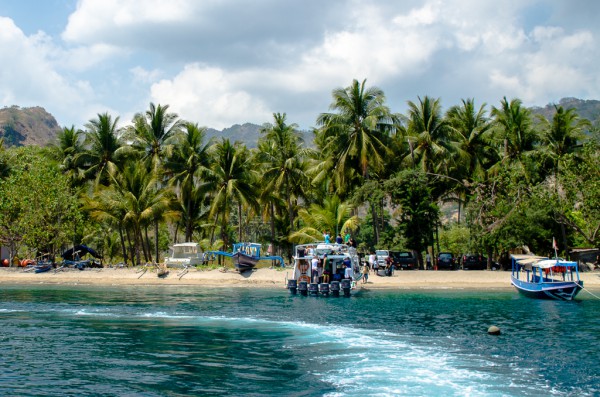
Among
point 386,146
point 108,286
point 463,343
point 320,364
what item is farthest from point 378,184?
point 320,364

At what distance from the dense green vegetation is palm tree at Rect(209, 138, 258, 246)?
12cm

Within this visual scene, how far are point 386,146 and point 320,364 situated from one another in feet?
127

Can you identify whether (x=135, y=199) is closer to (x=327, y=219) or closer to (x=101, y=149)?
(x=101, y=149)

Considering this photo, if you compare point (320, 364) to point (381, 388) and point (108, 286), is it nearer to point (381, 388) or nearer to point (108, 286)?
point (381, 388)

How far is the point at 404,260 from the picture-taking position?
50250mm

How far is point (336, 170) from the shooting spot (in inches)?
2135

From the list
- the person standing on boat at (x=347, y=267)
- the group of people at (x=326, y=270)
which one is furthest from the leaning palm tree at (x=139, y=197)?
the person standing on boat at (x=347, y=267)

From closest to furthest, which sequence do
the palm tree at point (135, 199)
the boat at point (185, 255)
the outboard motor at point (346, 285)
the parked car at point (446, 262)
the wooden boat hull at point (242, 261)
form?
the outboard motor at point (346, 285)
the wooden boat hull at point (242, 261)
the boat at point (185, 255)
the parked car at point (446, 262)
the palm tree at point (135, 199)

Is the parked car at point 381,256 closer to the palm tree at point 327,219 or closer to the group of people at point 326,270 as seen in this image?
the palm tree at point 327,219

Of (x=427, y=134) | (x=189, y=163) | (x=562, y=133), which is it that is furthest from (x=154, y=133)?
(x=562, y=133)

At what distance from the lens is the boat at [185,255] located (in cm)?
5254

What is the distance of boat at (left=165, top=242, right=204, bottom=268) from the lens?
52541 millimetres

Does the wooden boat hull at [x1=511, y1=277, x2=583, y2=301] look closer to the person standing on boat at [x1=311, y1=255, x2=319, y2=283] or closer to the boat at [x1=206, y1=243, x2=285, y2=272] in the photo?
the person standing on boat at [x1=311, y1=255, x2=319, y2=283]

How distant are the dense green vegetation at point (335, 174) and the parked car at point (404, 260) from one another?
1092 millimetres
